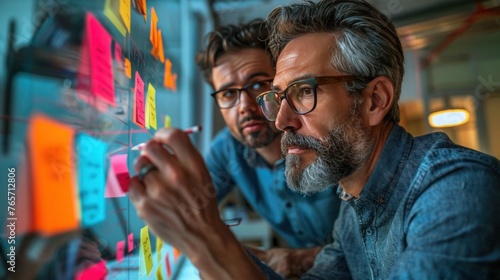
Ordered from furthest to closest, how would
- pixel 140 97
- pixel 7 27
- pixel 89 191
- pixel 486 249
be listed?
pixel 140 97
pixel 486 249
pixel 89 191
pixel 7 27

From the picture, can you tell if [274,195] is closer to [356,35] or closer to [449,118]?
[356,35]

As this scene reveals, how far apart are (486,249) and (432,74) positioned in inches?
106

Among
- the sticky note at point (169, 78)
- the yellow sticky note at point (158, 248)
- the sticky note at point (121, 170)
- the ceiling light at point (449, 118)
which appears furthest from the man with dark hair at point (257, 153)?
the ceiling light at point (449, 118)

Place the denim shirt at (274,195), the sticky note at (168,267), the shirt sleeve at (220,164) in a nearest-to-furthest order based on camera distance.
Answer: the sticky note at (168,267), the denim shirt at (274,195), the shirt sleeve at (220,164)

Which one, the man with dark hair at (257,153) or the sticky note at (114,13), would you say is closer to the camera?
the sticky note at (114,13)

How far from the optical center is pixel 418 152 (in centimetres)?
73

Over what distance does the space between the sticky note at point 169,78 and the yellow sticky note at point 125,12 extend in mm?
393

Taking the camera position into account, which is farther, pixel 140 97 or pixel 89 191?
pixel 140 97

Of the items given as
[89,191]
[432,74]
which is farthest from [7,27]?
[432,74]

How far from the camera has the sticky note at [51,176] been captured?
0.33m

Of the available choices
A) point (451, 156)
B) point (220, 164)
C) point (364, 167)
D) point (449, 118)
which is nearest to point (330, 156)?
point (364, 167)

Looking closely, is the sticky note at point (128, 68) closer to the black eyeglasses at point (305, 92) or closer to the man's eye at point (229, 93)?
the black eyeglasses at point (305, 92)

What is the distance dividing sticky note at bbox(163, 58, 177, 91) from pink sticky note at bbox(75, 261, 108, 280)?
614 mm

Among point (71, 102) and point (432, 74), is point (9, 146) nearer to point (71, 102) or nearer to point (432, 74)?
point (71, 102)
